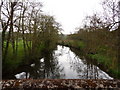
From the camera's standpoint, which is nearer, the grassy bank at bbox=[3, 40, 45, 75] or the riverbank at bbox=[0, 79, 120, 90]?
the riverbank at bbox=[0, 79, 120, 90]

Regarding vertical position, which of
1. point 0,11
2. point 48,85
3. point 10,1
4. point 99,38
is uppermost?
point 10,1

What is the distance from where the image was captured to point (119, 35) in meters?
7.17

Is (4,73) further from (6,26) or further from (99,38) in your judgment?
(99,38)

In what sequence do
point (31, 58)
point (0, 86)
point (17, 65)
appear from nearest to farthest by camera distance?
point (0, 86)
point (17, 65)
point (31, 58)

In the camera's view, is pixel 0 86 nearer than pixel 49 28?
Yes

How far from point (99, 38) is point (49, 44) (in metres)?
14.9

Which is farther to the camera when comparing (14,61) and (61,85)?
(14,61)

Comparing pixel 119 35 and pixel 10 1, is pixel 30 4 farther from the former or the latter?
pixel 119 35

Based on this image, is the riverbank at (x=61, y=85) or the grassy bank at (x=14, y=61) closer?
the riverbank at (x=61, y=85)

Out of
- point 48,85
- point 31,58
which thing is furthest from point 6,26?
→ point 48,85

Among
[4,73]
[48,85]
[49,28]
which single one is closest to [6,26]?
[4,73]

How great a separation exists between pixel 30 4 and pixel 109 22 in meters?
8.56

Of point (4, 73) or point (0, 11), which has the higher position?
point (0, 11)

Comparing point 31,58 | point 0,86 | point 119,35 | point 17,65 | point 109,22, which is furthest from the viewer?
point 31,58
